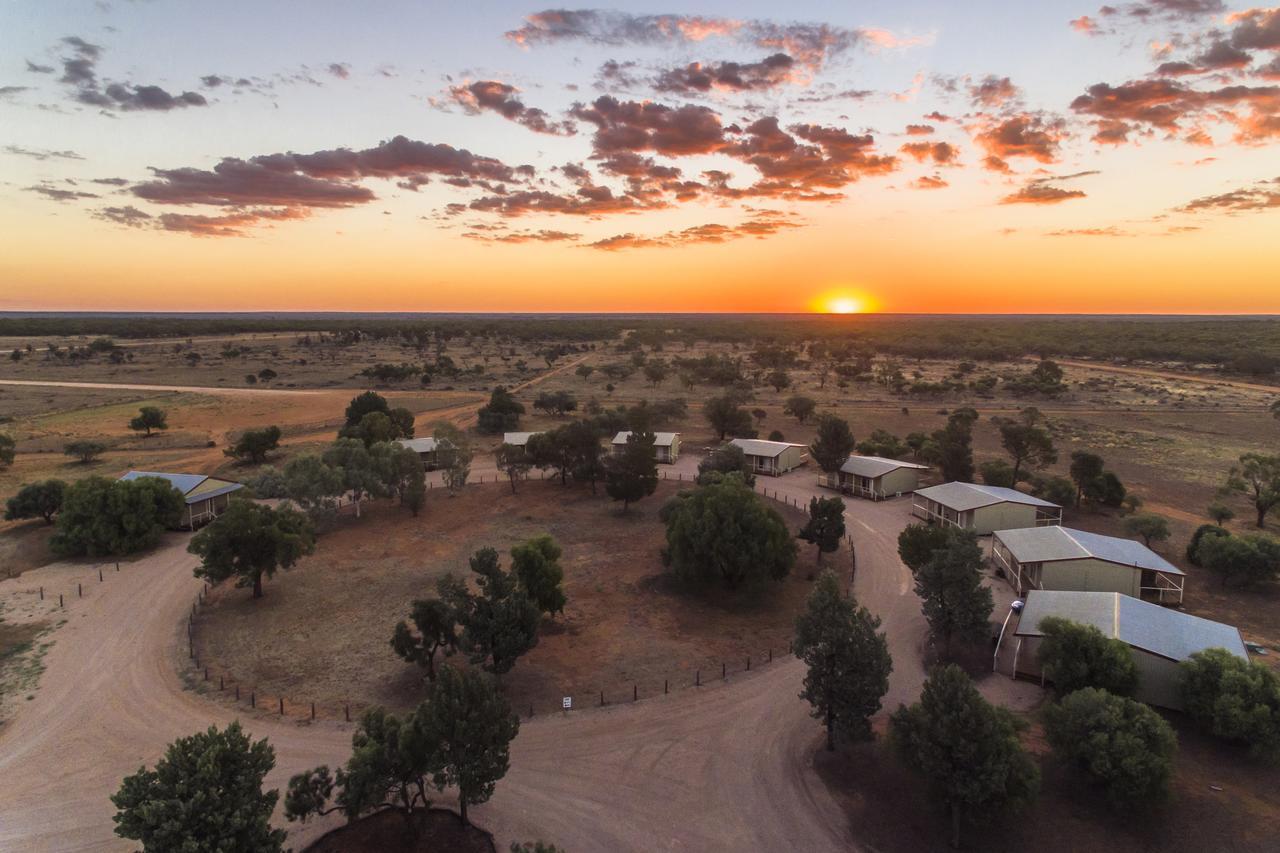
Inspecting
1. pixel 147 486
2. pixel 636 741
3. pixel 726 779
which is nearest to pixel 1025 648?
pixel 726 779

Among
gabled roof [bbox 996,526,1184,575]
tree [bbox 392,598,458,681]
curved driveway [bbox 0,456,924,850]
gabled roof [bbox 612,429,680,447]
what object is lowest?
curved driveway [bbox 0,456,924,850]

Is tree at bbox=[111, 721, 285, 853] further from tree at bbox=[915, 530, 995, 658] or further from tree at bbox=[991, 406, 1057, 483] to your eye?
tree at bbox=[991, 406, 1057, 483]

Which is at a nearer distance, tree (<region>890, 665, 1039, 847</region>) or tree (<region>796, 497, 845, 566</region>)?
tree (<region>890, 665, 1039, 847</region>)

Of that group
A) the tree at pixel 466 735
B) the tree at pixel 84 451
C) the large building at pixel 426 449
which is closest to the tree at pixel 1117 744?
the tree at pixel 466 735

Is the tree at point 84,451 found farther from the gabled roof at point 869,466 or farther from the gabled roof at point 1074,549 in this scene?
the gabled roof at point 1074,549

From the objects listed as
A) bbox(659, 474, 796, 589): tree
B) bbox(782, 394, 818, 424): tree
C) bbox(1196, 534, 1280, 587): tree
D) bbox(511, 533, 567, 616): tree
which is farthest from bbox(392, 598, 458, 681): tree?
bbox(782, 394, 818, 424): tree

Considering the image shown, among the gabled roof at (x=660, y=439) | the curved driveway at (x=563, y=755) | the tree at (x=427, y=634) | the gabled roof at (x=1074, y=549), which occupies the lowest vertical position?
the curved driveway at (x=563, y=755)

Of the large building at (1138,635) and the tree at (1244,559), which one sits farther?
the tree at (1244,559)
